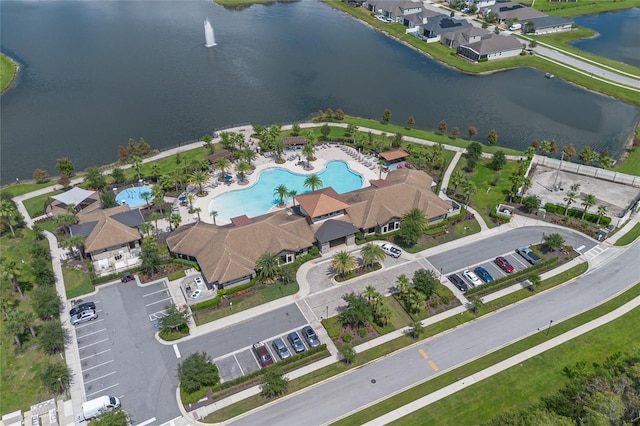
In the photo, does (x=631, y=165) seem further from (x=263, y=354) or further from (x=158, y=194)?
(x=158, y=194)

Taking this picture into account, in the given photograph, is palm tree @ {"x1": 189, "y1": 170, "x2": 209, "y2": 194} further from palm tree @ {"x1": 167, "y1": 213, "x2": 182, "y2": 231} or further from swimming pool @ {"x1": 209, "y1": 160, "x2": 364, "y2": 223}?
palm tree @ {"x1": 167, "y1": 213, "x2": 182, "y2": 231}

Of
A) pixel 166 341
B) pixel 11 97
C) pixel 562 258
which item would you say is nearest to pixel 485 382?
pixel 562 258

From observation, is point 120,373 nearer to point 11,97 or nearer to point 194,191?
point 194,191

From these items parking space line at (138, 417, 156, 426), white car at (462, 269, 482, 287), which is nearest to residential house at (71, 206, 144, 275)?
parking space line at (138, 417, 156, 426)

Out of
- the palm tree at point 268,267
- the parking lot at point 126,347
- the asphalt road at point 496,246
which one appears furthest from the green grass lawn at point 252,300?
the asphalt road at point 496,246

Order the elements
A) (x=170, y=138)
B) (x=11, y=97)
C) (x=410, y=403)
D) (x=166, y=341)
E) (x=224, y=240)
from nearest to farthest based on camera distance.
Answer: (x=410, y=403)
(x=166, y=341)
(x=224, y=240)
(x=170, y=138)
(x=11, y=97)
